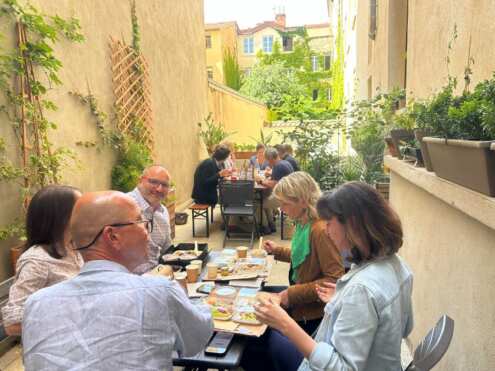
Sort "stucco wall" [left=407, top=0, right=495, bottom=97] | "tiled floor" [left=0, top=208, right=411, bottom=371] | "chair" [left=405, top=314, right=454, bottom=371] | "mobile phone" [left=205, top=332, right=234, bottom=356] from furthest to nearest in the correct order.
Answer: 1. "tiled floor" [left=0, top=208, right=411, bottom=371]
2. "stucco wall" [left=407, top=0, right=495, bottom=97]
3. "mobile phone" [left=205, top=332, right=234, bottom=356]
4. "chair" [left=405, top=314, right=454, bottom=371]

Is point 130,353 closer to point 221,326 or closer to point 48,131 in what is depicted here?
point 221,326

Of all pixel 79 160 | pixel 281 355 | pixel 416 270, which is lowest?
pixel 281 355

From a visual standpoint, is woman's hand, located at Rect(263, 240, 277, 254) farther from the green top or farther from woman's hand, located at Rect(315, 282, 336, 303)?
woman's hand, located at Rect(315, 282, 336, 303)

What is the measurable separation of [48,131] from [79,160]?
614 millimetres

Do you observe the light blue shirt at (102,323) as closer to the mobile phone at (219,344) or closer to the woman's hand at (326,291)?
the mobile phone at (219,344)

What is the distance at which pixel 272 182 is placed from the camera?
600 cm

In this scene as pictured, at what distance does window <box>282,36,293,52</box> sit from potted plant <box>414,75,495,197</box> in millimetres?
31671

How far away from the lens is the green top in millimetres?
2230

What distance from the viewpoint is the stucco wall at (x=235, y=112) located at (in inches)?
494

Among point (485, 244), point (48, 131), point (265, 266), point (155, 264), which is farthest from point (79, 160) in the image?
point (485, 244)

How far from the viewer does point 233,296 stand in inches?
84.5

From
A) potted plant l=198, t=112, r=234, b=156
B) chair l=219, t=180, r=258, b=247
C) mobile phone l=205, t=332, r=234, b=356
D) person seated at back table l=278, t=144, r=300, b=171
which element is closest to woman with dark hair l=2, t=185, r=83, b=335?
mobile phone l=205, t=332, r=234, b=356

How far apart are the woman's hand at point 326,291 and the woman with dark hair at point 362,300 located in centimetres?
35

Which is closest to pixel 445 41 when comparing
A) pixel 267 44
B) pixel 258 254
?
pixel 258 254
